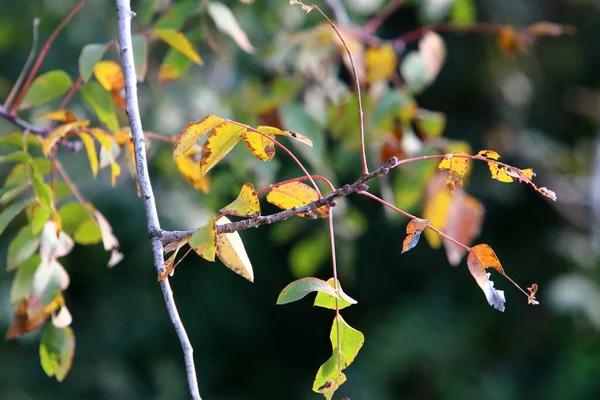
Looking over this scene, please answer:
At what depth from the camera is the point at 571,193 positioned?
121 inches

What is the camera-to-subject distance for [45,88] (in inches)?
36.2

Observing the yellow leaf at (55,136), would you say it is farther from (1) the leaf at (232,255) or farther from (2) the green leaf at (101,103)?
(1) the leaf at (232,255)

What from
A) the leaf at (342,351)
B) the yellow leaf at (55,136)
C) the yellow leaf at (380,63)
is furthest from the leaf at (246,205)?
the yellow leaf at (380,63)

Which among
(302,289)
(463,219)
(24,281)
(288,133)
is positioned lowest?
(463,219)

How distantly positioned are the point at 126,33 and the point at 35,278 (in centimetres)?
27

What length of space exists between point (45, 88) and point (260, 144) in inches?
14.2

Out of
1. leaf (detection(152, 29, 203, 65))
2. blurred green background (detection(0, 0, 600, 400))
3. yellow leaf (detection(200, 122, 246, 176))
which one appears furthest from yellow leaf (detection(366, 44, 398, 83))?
blurred green background (detection(0, 0, 600, 400))

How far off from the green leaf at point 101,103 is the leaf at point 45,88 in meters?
0.02

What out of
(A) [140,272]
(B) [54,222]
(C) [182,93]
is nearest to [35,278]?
(B) [54,222]

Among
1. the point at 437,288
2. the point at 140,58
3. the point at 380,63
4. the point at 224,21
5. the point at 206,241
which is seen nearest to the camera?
the point at 206,241

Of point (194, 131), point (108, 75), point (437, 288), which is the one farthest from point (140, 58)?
point (437, 288)

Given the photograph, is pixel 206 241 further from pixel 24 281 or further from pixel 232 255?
pixel 24 281

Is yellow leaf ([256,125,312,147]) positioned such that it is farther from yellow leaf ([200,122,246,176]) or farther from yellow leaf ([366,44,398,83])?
yellow leaf ([366,44,398,83])

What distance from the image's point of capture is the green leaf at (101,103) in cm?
91
